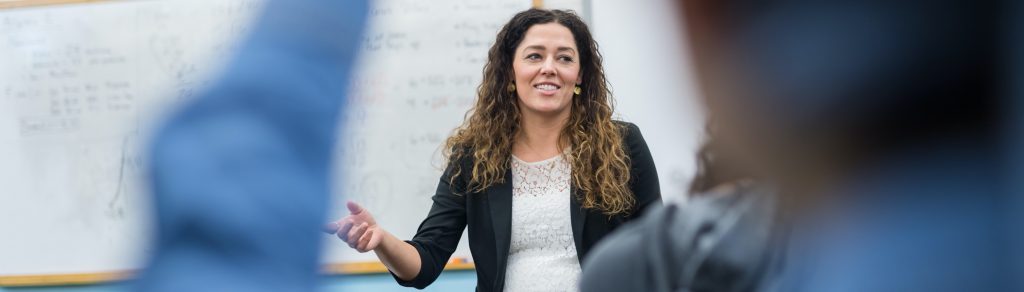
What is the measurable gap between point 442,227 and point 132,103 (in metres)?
1.53

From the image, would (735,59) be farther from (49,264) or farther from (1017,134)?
(49,264)

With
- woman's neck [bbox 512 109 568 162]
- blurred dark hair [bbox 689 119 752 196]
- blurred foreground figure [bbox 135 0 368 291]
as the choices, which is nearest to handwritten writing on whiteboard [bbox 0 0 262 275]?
woman's neck [bbox 512 109 568 162]

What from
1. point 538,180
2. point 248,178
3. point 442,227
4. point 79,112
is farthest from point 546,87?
point 79,112

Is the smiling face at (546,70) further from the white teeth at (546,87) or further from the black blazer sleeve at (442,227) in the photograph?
the black blazer sleeve at (442,227)

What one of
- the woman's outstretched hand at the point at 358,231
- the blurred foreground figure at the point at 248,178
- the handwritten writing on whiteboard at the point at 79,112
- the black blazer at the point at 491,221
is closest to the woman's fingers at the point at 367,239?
the woman's outstretched hand at the point at 358,231

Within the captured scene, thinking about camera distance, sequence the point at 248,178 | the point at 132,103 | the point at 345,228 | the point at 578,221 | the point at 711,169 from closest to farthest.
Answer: the point at 711,169, the point at 248,178, the point at 345,228, the point at 578,221, the point at 132,103

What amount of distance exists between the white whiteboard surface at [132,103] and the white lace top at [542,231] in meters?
1.00

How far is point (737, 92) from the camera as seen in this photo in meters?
0.48

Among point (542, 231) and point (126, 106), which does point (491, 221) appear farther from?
point (126, 106)

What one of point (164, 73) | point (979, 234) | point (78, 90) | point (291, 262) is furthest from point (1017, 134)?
point (78, 90)

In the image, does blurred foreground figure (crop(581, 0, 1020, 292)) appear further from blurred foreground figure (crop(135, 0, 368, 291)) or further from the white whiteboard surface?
the white whiteboard surface

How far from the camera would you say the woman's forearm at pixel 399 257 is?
130 centimetres

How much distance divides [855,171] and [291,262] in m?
0.39

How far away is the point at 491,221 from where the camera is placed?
1361 mm
